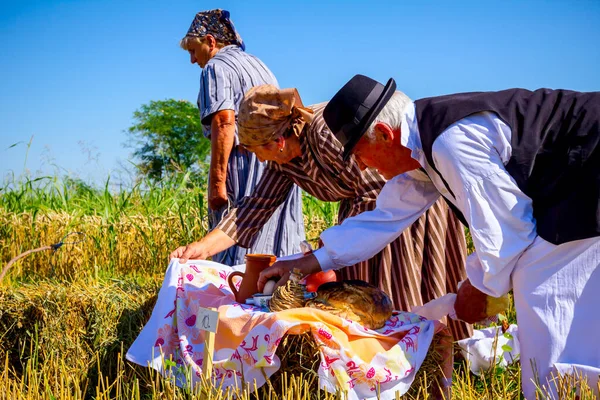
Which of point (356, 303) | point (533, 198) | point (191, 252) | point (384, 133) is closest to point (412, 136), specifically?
point (384, 133)

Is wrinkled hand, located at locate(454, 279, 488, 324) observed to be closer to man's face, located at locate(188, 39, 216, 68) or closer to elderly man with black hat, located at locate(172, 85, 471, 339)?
elderly man with black hat, located at locate(172, 85, 471, 339)

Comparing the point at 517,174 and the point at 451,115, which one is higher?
the point at 451,115

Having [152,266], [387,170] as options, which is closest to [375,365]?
[387,170]

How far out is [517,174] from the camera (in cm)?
233

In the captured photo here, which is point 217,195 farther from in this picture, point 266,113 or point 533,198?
point 533,198

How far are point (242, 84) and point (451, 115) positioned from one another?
2.37 m

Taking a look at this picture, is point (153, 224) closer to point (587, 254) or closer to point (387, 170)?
point (387, 170)

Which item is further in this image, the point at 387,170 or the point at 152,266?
the point at 152,266

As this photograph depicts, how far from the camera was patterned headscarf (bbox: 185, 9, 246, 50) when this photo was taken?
4629 millimetres

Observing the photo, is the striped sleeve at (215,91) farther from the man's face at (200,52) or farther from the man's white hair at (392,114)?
the man's white hair at (392,114)

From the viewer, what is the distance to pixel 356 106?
2.50m

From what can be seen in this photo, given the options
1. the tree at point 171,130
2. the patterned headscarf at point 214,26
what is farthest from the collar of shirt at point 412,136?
the tree at point 171,130

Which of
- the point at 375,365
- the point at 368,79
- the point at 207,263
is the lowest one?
the point at 375,365

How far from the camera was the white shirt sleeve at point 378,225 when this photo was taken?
2.86m
